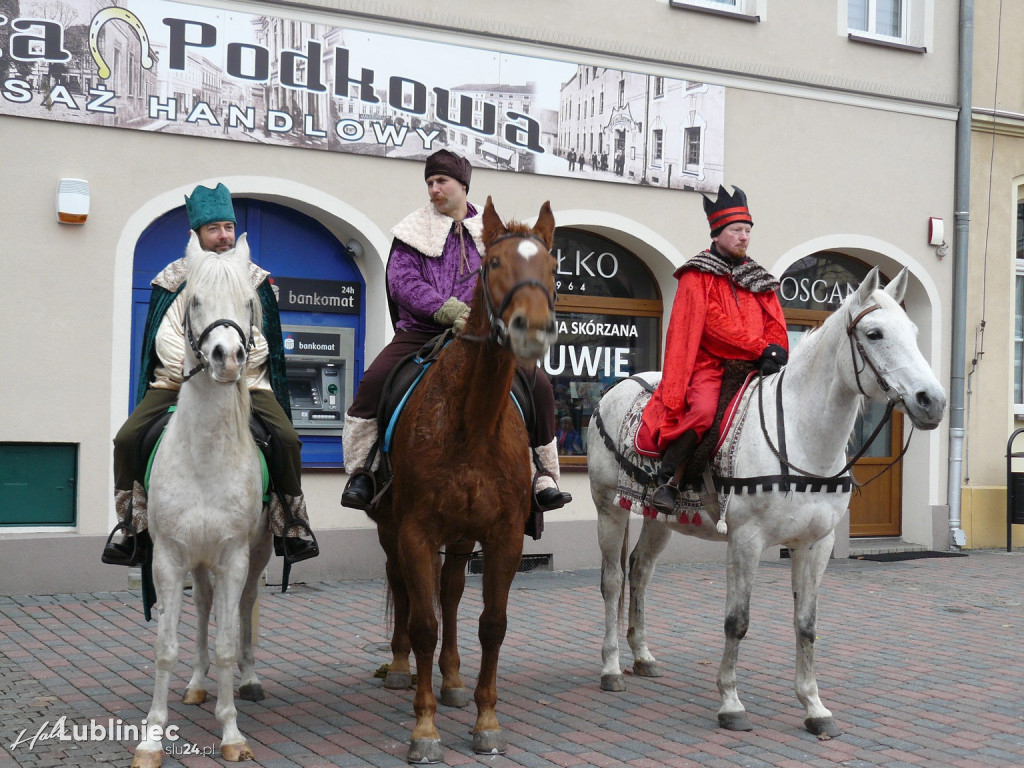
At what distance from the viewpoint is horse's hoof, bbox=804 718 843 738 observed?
18.9 feet

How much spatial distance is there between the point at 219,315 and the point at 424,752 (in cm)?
213

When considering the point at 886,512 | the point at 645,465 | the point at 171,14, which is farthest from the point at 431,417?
the point at 886,512

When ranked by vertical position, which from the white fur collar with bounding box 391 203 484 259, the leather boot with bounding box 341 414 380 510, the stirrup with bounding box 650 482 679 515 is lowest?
the stirrup with bounding box 650 482 679 515

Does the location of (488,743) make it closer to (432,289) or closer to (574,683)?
(574,683)

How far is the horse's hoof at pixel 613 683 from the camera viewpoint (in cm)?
666

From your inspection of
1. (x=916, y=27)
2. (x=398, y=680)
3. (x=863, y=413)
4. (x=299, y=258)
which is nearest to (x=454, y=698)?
(x=398, y=680)

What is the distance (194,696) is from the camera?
602cm

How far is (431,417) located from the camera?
537cm

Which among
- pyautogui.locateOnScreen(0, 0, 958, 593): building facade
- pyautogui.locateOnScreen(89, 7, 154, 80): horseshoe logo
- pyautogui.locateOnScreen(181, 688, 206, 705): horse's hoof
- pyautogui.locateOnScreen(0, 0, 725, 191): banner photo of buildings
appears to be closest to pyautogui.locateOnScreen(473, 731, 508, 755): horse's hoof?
pyautogui.locateOnScreen(181, 688, 206, 705): horse's hoof

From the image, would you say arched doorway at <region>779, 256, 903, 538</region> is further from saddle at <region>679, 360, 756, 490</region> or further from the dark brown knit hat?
the dark brown knit hat

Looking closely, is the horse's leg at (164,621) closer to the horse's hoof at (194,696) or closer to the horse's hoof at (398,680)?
the horse's hoof at (194,696)

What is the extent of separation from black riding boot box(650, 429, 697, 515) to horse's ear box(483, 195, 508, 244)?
1.88 meters

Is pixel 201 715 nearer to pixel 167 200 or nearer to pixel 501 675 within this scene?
pixel 501 675

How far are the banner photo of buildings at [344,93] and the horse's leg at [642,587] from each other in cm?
497
